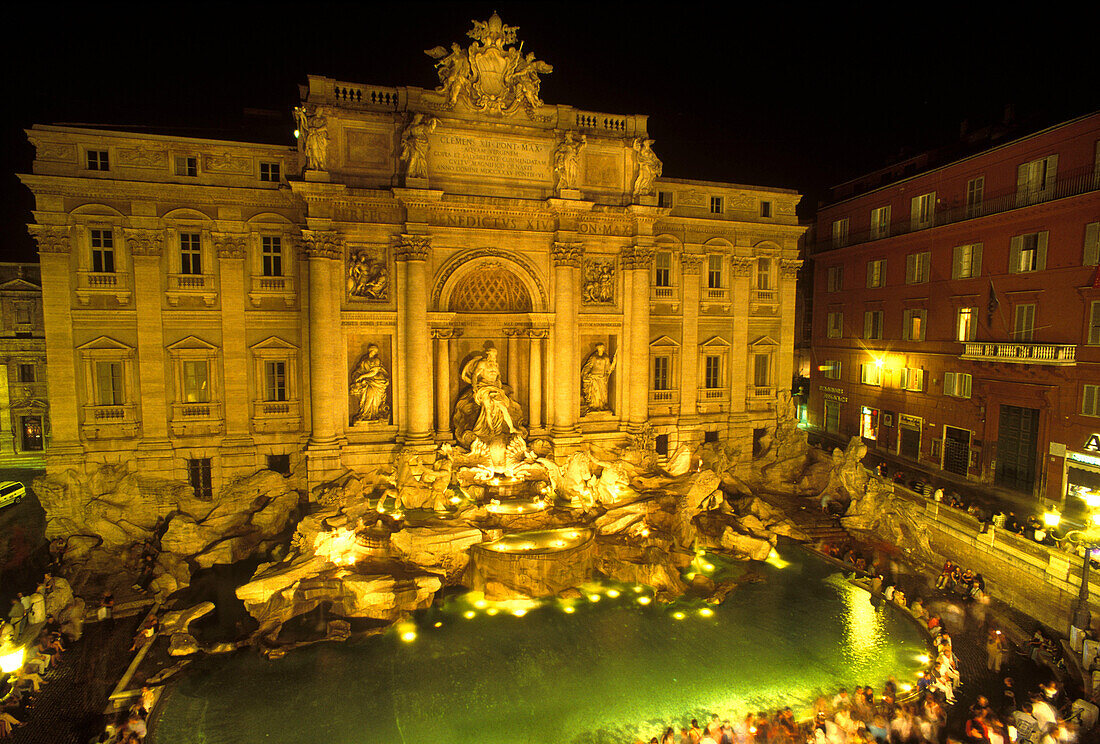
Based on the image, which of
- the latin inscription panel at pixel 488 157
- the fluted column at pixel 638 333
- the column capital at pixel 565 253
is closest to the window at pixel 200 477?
the latin inscription panel at pixel 488 157

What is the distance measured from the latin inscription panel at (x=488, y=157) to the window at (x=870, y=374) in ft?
71.3

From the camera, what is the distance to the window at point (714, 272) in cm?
2770

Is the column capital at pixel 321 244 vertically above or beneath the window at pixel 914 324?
above

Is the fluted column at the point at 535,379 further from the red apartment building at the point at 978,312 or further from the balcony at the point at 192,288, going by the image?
the red apartment building at the point at 978,312

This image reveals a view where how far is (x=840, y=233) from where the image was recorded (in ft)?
114

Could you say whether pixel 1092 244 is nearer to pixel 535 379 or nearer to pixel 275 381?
pixel 535 379

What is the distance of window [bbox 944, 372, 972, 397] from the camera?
1038 inches

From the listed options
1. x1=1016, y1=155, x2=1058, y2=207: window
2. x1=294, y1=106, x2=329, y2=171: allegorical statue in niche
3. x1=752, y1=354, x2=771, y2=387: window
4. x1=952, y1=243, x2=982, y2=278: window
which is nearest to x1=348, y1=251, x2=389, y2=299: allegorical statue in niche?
x1=294, y1=106, x2=329, y2=171: allegorical statue in niche

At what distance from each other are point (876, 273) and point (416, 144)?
25894mm

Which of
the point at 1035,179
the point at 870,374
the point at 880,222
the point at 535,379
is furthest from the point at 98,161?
the point at 870,374

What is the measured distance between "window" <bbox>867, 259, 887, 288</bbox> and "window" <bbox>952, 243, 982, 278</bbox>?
4.35 metres

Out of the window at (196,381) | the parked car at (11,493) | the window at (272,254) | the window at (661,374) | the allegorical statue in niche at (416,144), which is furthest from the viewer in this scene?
the window at (661,374)

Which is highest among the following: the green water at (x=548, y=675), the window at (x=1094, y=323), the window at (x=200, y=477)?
the window at (x=1094, y=323)

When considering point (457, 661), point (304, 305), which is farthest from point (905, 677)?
point (304, 305)
